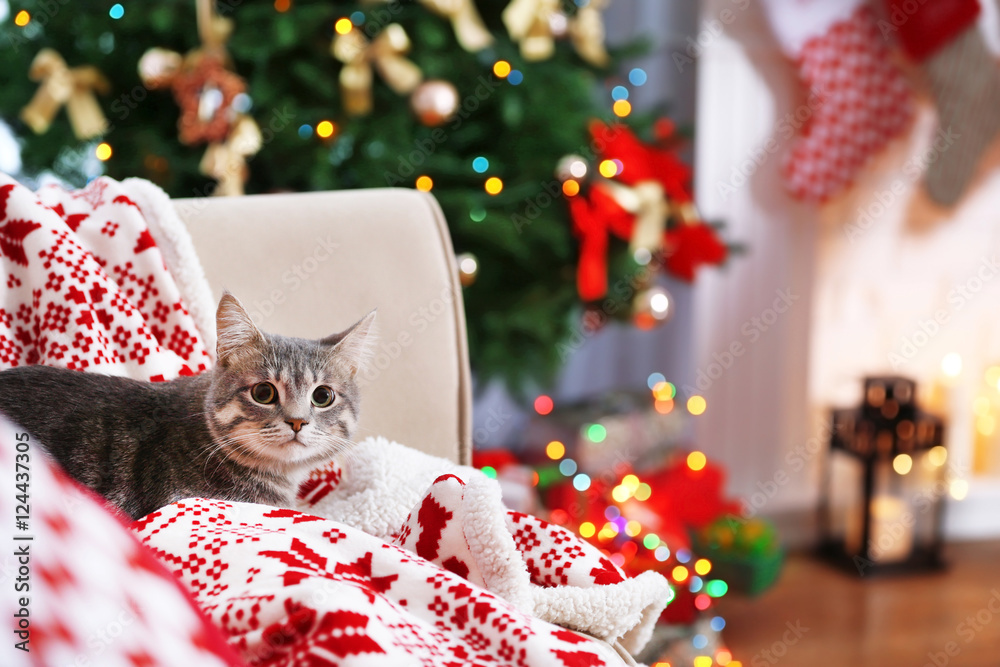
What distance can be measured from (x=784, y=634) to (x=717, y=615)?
0.50ft

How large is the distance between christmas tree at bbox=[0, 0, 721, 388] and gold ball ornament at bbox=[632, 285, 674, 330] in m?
0.13

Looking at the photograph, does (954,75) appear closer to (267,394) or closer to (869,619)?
(869,619)

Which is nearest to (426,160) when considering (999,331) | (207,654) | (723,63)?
(723,63)

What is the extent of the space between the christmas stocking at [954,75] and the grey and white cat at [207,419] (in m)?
1.92

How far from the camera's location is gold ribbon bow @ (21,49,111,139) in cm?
142

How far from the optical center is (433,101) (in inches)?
57.1

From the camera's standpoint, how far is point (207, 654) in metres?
0.38

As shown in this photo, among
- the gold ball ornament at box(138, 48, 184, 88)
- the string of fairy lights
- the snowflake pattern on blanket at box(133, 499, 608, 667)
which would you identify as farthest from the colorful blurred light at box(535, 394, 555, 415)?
the snowflake pattern on blanket at box(133, 499, 608, 667)

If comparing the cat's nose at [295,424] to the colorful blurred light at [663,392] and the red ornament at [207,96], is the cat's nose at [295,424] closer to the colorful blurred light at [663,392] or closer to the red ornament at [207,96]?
the red ornament at [207,96]

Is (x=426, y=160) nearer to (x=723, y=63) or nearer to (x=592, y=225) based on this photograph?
(x=592, y=225)

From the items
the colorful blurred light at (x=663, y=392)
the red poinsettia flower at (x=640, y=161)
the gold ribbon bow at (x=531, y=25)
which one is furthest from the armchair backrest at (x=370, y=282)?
the colorful blurred light at (x=663, y=392)

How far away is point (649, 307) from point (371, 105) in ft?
2.40

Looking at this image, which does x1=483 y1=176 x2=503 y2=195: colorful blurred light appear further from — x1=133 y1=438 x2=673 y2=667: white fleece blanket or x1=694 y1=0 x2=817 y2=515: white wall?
x1=133 y1=438 x2=673 y2=667: white fleece blanket

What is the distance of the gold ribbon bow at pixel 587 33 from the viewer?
1653mm
